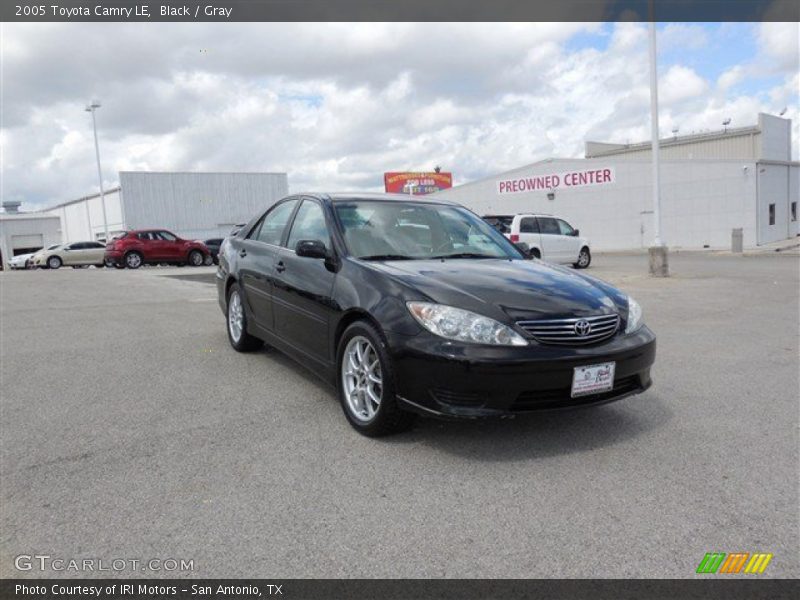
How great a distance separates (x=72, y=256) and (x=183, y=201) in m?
16.8

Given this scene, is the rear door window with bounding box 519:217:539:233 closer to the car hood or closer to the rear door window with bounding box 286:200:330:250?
the rear door window with bounding box 286:200:330:250

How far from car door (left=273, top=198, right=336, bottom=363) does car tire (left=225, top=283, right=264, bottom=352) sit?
99 cm

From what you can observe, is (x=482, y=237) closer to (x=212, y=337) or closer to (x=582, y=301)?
(x=582, y=301)

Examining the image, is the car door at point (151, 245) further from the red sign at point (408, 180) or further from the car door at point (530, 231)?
the red sign at point (408, 180)

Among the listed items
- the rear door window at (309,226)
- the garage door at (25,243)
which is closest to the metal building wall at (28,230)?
the garage door at (25,243)

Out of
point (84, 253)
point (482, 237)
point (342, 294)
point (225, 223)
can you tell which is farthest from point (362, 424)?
point (225, 223)

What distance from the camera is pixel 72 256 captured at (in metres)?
29.1

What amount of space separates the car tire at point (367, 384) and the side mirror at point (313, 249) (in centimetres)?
65

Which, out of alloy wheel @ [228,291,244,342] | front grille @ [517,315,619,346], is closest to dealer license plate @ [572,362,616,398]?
front grille @ [517,315,619,346]

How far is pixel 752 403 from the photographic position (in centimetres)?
465

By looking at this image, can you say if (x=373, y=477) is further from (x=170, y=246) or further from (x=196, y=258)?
(x=196, y=258)

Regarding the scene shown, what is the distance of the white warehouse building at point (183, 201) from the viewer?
142 ft

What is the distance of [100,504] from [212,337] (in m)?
4.24
